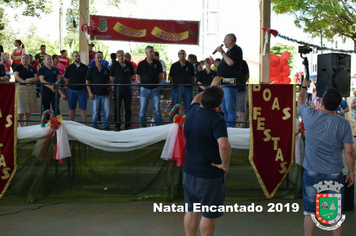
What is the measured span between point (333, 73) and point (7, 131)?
211 inches

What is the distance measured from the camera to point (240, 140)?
7324mm

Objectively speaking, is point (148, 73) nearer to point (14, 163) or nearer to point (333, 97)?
point (14, 163)

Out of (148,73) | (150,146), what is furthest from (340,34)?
(150,146)

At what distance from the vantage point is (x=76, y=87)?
8859 mm

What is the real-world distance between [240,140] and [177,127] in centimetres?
111

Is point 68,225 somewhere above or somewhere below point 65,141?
below

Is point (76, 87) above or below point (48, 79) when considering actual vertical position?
below

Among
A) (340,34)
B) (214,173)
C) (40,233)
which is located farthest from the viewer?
(340,34)

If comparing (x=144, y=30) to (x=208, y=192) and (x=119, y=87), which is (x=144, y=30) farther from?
(x=208, y=192)

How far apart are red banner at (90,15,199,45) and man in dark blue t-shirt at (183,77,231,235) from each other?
7335mm

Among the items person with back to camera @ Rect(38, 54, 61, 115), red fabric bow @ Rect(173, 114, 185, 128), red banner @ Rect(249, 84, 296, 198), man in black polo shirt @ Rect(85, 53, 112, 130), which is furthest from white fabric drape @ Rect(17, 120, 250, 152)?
person with back to camera @ Rect(38, 54, 61, 115)

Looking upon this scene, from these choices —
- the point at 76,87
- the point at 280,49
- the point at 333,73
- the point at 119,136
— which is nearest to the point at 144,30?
the point at 76,87

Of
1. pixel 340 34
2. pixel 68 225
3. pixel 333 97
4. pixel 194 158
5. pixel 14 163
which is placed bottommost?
pixel 68 225

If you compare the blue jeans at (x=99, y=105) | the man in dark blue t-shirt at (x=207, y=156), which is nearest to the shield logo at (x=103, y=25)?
the blue jeans at (x=99, y=105)
